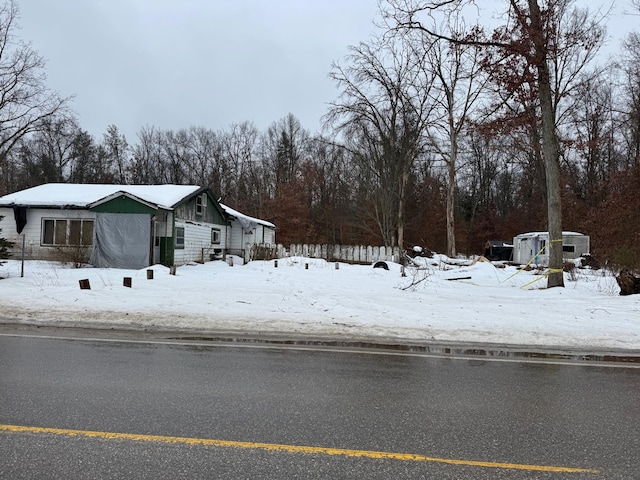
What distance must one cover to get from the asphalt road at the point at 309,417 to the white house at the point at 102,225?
15.0m

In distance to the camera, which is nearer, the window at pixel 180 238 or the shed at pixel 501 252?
the window at pixel 180 238

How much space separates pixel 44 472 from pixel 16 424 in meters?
1.00

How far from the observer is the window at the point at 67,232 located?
2078cm

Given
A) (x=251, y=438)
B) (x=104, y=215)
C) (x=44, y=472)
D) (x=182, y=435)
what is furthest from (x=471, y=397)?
(x=104, y=215)

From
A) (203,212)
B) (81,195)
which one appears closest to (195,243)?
(203,212)

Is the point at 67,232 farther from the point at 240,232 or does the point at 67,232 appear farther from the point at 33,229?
the point at 240,232

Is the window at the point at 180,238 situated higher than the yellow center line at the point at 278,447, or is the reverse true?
the window at the point at 180,238

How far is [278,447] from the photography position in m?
3.43

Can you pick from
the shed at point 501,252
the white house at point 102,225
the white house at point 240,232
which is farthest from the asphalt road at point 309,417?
the shed at point 501,252

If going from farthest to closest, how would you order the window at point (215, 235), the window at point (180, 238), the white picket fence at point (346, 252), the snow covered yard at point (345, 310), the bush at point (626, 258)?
the white picket fence at point (346, 252), the window at point (215, 235), the window at point (180, 238), the bush at point (626, 258), the snow covered yard at point (345, 310)

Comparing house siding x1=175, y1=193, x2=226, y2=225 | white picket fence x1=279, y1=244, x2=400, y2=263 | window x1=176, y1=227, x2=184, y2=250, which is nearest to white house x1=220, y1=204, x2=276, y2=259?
house siding x1=175, y1=193, x2=226, y2=225

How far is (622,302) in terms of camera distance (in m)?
11.0

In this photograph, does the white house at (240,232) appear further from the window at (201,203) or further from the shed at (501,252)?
the shed at (501,252)

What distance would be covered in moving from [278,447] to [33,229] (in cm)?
2291
